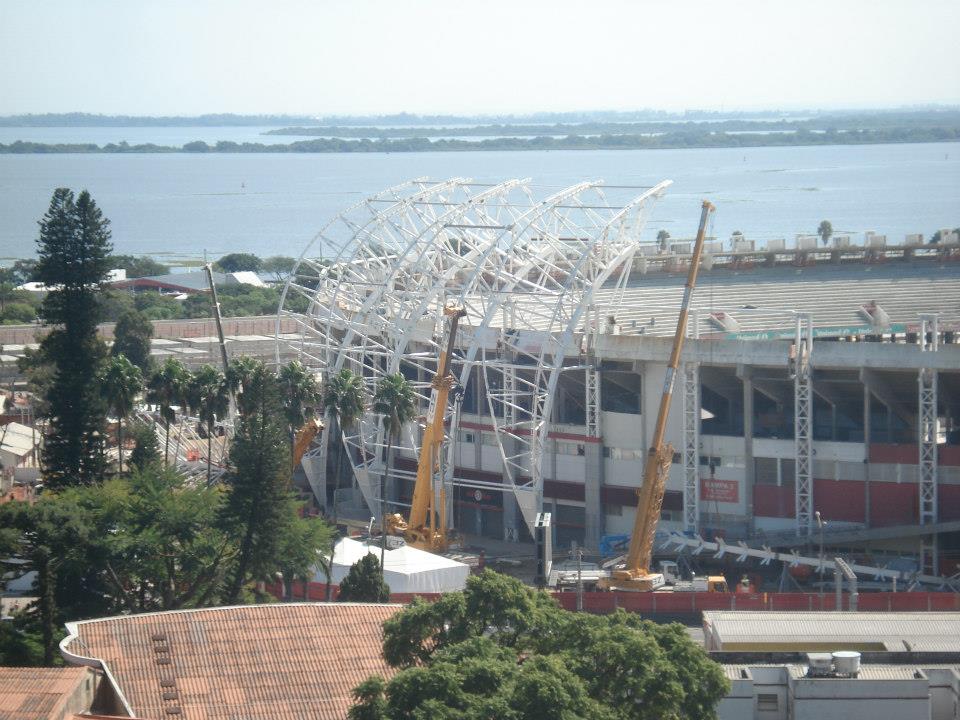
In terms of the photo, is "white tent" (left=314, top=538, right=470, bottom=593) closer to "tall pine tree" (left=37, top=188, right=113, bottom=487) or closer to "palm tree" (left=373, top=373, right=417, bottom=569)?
"palm tree" (left=373, top=373, right=417, bottom=569)

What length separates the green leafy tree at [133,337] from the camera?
89.1m

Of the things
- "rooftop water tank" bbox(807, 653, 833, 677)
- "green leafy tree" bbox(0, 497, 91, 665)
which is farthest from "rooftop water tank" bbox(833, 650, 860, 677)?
"green leafy tree" bbox(0, 497, 91, 665)

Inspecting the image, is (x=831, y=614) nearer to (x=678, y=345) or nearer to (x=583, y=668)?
(x=583, y=668)

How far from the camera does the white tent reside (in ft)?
161

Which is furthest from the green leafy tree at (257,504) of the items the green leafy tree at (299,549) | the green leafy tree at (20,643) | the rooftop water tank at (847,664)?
the rooftop water tank at (847,664)

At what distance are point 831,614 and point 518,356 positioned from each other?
87.2 ft

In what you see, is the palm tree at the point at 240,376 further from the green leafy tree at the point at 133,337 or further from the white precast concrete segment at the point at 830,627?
the green leafy tree at the point at 133,337

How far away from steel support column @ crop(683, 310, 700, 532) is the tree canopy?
81.2ft

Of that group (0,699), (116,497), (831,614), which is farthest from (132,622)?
(831,614)

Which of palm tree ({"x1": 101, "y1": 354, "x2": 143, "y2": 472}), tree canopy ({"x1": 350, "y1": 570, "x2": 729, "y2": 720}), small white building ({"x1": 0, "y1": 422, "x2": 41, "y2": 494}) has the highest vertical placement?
palm tree ({"x1": 101, "y1": 354, "x2": 143, "y2": 472})

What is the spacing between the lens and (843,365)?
176ft

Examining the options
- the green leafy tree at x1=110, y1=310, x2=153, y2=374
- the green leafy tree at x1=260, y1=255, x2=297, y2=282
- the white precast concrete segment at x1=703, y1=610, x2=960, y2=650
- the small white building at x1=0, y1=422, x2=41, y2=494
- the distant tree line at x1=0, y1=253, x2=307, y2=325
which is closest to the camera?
the white precast concrete segment at x1=703, y1=610, x2=960, y2=650

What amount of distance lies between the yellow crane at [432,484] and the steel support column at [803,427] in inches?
452

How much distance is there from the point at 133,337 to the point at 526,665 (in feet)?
220
